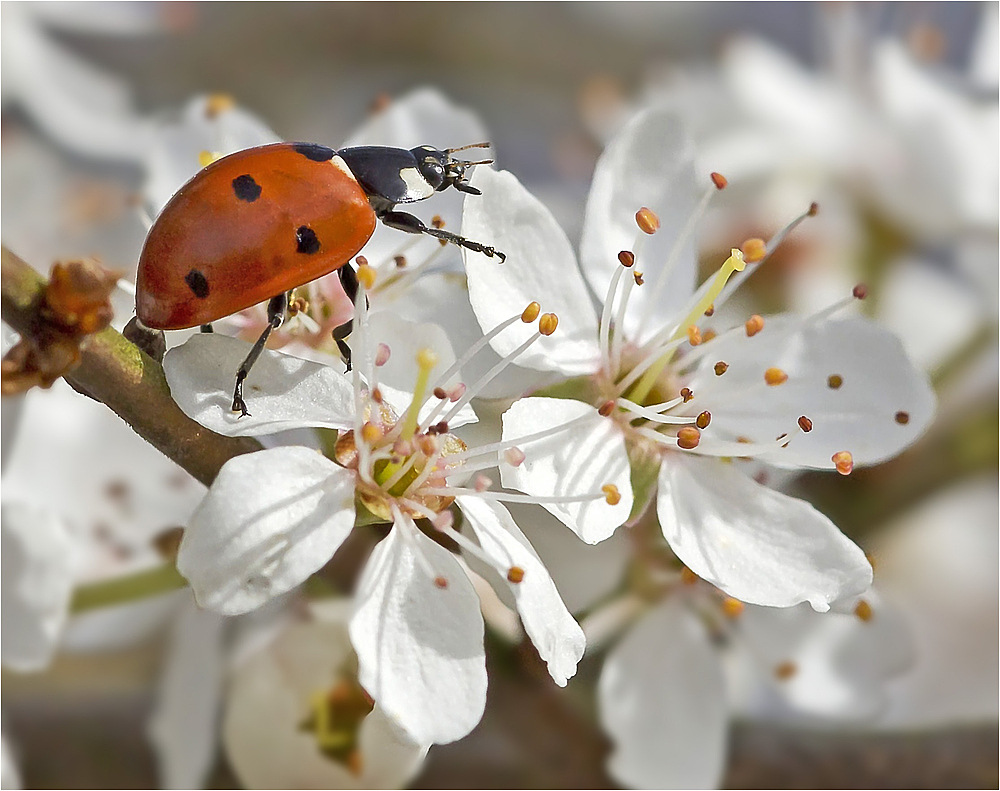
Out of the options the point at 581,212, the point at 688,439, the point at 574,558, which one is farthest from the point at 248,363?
the point at 581,212

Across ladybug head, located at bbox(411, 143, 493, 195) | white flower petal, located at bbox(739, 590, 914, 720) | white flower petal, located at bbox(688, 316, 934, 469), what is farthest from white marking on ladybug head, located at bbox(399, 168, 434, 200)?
white flower petal, located at bbox(739, 590, 914, 720)

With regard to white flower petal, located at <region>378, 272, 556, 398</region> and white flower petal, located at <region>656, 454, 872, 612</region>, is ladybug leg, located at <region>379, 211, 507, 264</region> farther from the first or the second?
white flower petal, located at <region>656, 454, 872, 612</region>

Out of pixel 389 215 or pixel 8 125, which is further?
pixel 8 125

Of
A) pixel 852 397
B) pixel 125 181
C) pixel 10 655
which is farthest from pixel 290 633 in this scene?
pixel 125 181

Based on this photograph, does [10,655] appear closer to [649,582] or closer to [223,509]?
[223,509]

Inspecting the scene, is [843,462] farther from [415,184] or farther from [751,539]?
[415,184]

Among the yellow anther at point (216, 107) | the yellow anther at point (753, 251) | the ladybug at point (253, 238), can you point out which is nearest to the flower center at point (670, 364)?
A: the yellow anther at point (753, 251)
